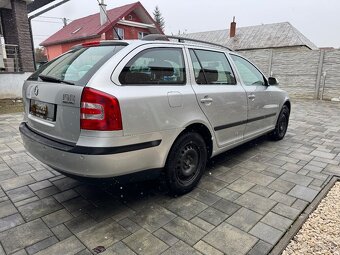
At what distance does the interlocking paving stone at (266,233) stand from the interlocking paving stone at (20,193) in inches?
91.6

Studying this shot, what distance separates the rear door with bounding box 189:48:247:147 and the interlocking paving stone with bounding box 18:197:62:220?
6.03 feet

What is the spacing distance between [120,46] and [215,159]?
229cm

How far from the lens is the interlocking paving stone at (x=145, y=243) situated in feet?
6.55

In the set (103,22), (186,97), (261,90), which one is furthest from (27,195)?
(103,22)

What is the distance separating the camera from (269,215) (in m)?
2.49

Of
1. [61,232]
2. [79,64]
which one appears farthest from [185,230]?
[79,64]

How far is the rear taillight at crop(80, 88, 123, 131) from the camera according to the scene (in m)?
2.03

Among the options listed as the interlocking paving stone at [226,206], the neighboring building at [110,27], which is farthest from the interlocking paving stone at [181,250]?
the neighboring building at [110,27]

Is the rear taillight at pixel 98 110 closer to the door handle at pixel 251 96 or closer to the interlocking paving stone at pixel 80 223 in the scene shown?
the interlocking paving stone at pixel 80 223

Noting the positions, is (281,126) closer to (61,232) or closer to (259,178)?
(259,178)

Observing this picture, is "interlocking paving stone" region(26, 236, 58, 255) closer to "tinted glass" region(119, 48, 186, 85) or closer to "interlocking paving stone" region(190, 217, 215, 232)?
"interlocking paving stone" region(190, 217, 215, 232)

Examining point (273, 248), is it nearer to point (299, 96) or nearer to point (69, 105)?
point (69, 105)

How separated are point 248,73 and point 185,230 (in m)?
2.65

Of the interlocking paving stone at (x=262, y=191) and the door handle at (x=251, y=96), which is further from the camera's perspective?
the door handle at (x=251, y=96)
